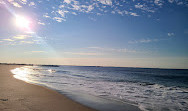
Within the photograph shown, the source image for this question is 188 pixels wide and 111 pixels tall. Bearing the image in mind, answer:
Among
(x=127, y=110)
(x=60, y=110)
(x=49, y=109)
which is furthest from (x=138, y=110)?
(x=49, y=109)

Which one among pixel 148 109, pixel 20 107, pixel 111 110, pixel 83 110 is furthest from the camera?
pixel 148 109

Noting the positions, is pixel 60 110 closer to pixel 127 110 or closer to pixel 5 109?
pixel 5 109

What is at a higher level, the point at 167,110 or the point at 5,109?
the point at 5,109

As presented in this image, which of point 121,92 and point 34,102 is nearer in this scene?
point 34,102

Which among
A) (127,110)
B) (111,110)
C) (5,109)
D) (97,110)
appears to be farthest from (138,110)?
(5,109)

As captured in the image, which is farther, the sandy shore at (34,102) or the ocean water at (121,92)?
the ocean water at (121,92)

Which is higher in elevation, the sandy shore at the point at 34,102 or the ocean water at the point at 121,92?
the sandy shore at the point at 34,102

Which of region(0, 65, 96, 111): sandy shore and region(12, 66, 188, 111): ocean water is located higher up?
region(0, 65, 96, 111): sandy shore

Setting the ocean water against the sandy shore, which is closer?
the sandy shore

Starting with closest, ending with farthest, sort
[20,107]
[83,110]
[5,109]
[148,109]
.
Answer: [5,109] → [20,107] → [83,110] → [148,109]

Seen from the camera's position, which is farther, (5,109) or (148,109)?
(148,109)

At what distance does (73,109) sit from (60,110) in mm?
732

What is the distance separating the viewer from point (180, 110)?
7.97 m

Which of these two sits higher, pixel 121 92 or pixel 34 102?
pixel 34 102
